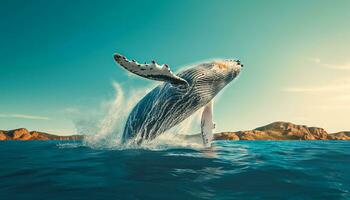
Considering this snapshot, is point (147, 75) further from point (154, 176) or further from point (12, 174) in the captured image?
point (12, 174)

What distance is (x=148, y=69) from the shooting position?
9609 mm

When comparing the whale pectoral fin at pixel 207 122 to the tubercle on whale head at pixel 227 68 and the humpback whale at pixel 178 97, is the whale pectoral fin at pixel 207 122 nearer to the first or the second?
the humpback whale at pixel 178 97

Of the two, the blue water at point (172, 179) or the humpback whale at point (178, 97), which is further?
the humpback whale at point (178, 97)

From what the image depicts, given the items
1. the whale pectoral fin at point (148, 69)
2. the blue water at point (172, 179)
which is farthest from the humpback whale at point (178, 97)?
the blue water at point (172, 179)

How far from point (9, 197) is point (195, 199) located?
12.2ft

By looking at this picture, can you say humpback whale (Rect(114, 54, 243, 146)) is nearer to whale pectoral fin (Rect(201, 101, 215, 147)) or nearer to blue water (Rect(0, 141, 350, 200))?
whale pectoral fin (Rect(201, 101, 215, 147))

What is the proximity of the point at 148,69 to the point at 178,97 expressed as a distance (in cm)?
248

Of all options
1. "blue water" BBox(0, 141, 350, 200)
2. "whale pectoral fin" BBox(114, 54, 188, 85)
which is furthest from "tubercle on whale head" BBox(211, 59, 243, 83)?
"blue water" BBox(0, 141, 350, 200)

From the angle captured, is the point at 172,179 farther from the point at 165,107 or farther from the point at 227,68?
the point at 227,68

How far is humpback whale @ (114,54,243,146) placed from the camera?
11.4m

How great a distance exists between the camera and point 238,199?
6062 millimetres

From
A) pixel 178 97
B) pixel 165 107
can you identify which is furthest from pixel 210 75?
pixel 165 107

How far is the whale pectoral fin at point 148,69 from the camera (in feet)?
30.6

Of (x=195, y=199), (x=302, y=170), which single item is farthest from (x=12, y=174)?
(x=302, y=170)
